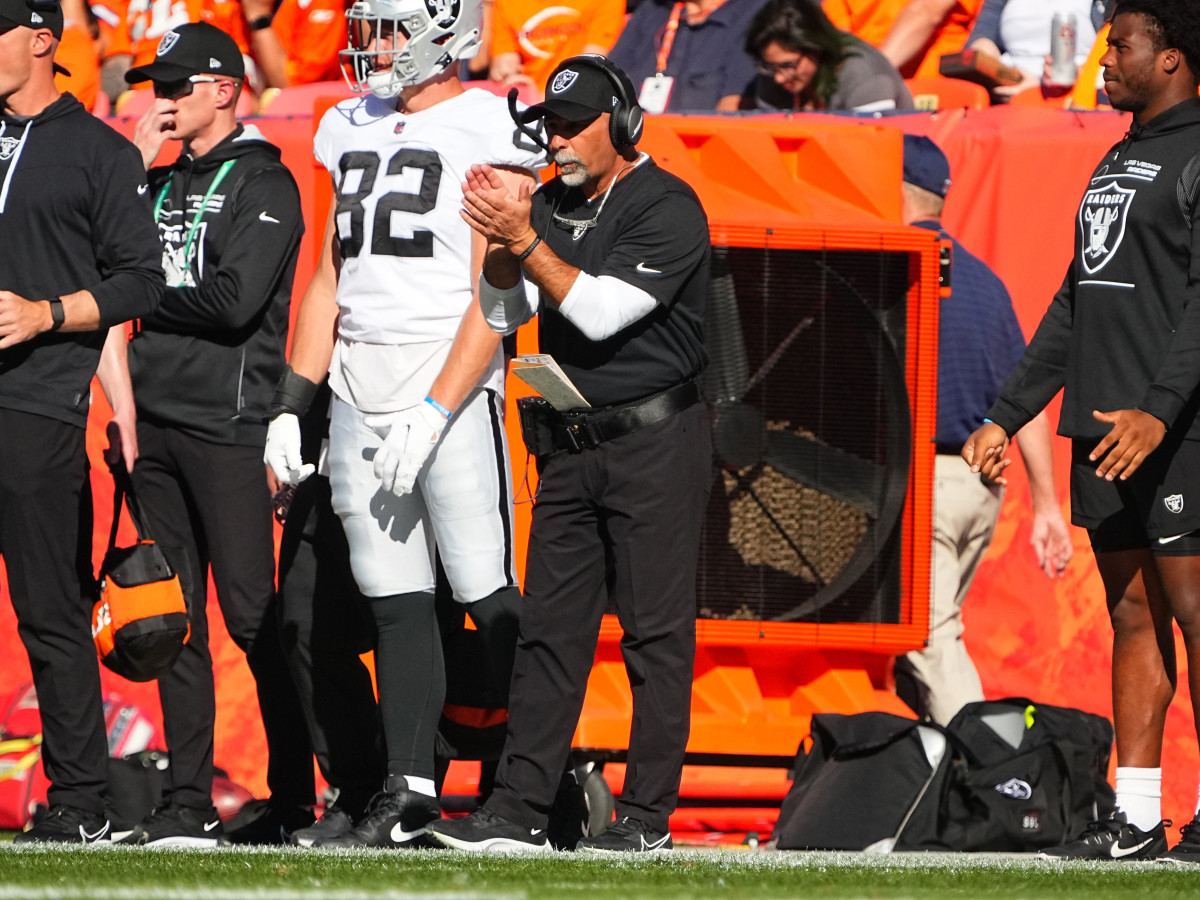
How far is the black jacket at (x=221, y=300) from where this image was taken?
4.80m

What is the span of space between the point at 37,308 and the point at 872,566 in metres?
2.53

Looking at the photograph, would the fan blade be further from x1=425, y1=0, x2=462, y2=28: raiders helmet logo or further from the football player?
x1=425, y1=0, x2=462, y2=28: raiders helmet logo

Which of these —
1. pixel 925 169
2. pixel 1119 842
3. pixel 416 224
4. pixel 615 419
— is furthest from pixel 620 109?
pixel 1119 842

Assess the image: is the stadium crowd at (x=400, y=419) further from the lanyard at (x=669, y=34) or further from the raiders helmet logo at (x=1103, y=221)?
the lanyard at (x=669, y=34)

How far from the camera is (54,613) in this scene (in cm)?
434

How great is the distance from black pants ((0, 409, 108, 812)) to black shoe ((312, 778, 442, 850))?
665mm

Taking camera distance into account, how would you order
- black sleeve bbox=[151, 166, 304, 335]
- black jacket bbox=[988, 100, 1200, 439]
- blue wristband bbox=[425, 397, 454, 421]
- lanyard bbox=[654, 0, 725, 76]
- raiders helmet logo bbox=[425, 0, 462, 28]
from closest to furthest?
black jacket bbox=[988, 100, 1200, 439], blue wristband bbox=[425, 397, 454, 421], raiders helmet logo bbox=[425, 0, 462, 28], black sleeve bbox=[151, 166, 304, 335], lanyard bbox=[654, 0, 725, 76]

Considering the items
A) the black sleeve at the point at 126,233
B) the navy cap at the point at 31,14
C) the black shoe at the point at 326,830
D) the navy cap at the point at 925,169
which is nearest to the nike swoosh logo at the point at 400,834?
the black shoe at the point at 326,830

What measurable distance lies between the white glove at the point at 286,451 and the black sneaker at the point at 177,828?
3.28ft

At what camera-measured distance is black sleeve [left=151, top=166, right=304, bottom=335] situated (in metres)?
4.77

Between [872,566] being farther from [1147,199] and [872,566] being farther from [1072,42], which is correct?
[1072,42]

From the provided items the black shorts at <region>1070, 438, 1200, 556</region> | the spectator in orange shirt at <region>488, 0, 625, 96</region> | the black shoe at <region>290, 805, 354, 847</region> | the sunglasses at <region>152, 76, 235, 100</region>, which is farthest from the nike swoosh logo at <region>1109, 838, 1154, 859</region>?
the spectator in orange shirt at <region>488, 0, 625, 96</region>

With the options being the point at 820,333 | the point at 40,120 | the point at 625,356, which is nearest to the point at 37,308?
the point at 40,120

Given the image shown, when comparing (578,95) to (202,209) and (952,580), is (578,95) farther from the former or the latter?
(952,580)
